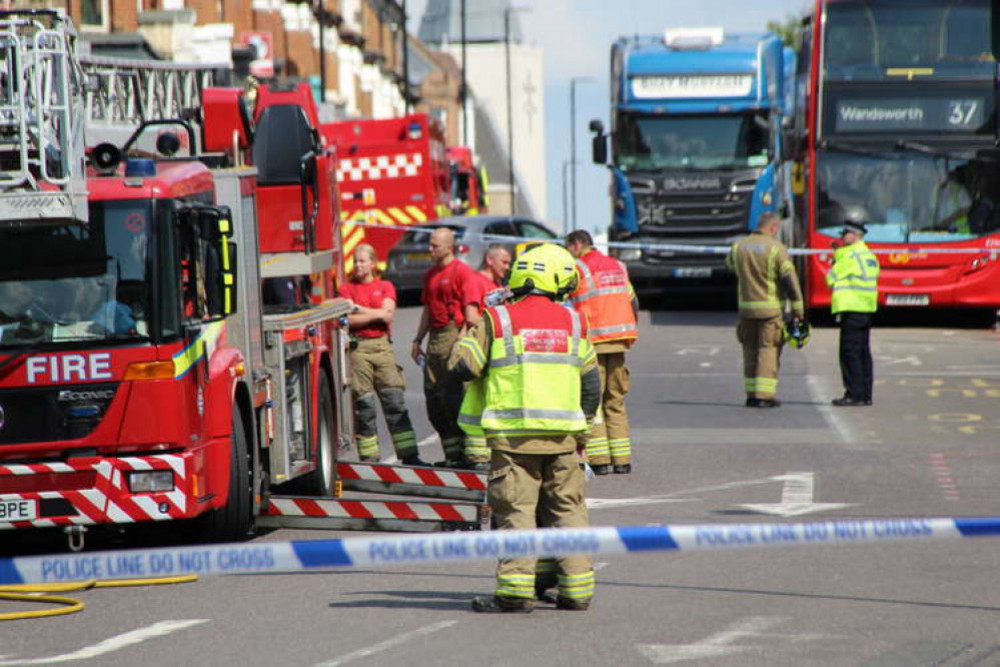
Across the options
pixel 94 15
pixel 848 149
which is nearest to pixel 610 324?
pixel 848 149

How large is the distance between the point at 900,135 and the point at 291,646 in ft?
68.3

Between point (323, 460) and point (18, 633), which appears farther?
point (323, 460)

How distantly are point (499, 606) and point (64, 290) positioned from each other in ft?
9.32

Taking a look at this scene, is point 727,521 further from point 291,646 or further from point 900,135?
point 900,135

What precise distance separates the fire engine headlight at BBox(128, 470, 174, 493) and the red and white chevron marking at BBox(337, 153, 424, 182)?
89.0 ft

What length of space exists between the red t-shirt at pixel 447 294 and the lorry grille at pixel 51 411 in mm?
5305

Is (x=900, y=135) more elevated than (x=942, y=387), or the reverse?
(x=900, y=135)

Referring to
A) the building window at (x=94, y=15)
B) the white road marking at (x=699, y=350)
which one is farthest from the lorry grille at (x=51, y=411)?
the building window at (x=94, y=15)

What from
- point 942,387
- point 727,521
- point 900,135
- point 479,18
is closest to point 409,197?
point 900,135

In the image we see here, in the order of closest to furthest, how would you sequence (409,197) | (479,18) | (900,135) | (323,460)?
(323,460) < (900,135) < (409,197) < (479,18)

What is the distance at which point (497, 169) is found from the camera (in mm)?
138500

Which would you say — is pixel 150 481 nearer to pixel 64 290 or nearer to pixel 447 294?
pixel 64 290

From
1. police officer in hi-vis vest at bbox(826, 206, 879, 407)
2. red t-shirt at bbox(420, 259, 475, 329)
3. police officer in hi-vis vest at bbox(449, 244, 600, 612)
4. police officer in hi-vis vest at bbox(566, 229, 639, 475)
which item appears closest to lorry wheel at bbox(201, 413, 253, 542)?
police officer in hi-vis vest at bbox(449, 244, 600, 612)

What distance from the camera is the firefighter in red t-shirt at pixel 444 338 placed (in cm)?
1459
